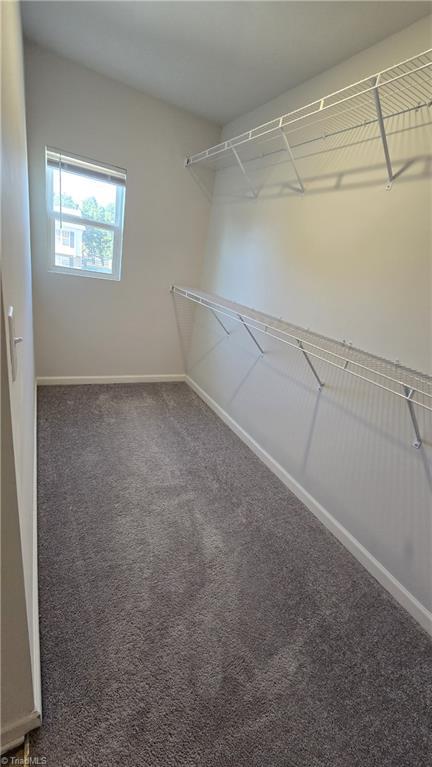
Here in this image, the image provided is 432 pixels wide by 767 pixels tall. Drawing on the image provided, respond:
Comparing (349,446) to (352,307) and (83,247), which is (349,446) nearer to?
(352,307)

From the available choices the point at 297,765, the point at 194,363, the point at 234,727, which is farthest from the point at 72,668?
the point at 194,363

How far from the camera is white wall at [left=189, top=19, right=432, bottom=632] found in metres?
1.52

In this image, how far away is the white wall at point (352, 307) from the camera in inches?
59.8

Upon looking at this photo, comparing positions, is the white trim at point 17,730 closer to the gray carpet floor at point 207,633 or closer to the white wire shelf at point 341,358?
the gray carpet floor at point 207,633

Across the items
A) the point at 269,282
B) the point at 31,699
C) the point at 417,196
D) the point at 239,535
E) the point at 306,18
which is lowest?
the point at 239,535

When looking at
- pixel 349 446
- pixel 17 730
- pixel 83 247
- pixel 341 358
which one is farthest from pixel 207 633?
pixel 83 247

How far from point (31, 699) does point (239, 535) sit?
1.09 meters

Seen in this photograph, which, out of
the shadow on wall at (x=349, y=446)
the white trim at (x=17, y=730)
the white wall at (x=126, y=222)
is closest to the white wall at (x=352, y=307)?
the shadow on wall at (x=349, y=446)

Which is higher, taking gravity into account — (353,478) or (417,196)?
(417,196)

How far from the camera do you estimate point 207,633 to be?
1292mm

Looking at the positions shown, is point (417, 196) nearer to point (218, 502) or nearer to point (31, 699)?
point (218, 502)

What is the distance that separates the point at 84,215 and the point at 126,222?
1.10ft

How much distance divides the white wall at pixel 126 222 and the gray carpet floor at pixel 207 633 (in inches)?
47.4

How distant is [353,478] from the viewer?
1.82 m
